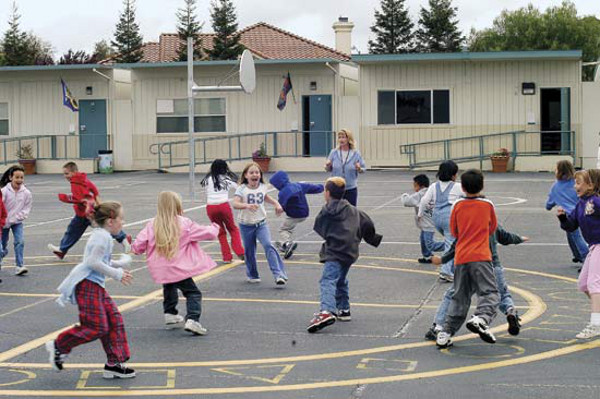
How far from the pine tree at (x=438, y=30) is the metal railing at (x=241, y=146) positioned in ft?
135

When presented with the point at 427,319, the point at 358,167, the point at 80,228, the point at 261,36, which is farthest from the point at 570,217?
the point at 261,36

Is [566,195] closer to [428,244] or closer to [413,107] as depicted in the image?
[428,244]

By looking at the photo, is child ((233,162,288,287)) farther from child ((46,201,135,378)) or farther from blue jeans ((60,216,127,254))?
child ((46,201,135,378))

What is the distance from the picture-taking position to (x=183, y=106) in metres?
40.0

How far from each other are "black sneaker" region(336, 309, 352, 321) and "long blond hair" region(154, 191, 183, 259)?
1830 mm

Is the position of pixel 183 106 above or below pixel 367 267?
above

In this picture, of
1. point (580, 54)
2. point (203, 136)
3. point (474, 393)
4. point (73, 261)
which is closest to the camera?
point (474, 393)

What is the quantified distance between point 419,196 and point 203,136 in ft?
85.8

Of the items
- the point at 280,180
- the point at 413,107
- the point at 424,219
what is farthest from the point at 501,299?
the point at 413,107

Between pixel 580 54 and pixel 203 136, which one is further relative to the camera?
pixel 203 136

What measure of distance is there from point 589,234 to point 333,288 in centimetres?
243

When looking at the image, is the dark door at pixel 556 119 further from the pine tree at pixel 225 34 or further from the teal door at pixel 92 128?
the pine tree at pixel 225 34

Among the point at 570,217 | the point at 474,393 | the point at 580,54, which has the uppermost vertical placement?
the point at 580,54

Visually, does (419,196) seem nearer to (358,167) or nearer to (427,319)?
(358,167)
